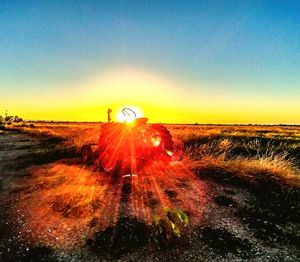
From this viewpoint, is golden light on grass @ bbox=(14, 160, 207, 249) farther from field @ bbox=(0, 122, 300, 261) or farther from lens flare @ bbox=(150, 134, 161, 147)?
lens flare @ bbox=(150, 134, 161, 147)

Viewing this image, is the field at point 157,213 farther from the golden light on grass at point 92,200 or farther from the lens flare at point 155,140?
the lens flare at point 155,140

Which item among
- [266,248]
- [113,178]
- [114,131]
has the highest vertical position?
[114,131]

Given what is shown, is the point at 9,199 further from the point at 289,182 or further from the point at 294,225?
the point at 289,182

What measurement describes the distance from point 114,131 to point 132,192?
85.7 inches

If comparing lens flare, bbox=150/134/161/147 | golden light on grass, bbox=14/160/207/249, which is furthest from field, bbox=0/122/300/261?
lens flare, bbox=150/134/161/147

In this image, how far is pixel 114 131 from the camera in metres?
8.66

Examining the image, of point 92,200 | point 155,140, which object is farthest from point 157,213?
point 155,140

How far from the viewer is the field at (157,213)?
16.0 ft

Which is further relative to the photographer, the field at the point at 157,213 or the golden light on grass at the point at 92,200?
the golden light on grass at the point at 92,200

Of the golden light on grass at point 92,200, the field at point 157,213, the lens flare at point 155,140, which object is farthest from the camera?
the lens flare at point 155,140

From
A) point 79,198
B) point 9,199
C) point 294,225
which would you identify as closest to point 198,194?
point 294,225

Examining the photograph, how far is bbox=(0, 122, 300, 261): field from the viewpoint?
4.86m

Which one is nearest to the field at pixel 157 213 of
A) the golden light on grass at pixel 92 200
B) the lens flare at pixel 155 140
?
the golden light on grass at pixel 92 200

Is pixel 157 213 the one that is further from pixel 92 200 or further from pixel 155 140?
pixel 155 140
